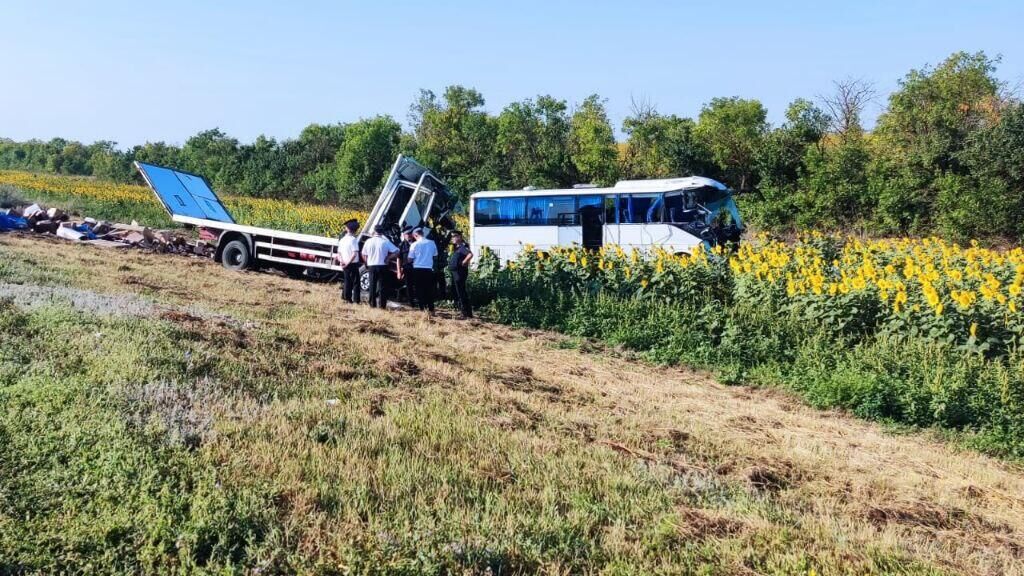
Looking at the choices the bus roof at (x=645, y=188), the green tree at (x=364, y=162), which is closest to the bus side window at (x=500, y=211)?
the bus roof at (x=645, y=188)

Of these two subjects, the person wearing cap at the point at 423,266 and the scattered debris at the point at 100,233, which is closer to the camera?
the person wearing cap at the point at 423,266

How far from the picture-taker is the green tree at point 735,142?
31.7 metres

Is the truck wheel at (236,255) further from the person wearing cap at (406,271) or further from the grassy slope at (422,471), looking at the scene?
the grassy slope at (422,471)

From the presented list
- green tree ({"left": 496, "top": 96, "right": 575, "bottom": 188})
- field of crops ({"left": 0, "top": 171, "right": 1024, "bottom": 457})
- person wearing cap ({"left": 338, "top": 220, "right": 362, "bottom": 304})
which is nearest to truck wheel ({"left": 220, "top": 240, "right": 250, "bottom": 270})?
person wearing cap ({"left": 338, "top": 220, "right": 362, "bottom": 304})

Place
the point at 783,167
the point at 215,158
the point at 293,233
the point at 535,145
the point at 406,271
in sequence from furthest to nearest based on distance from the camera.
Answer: the point at 215,158 < the point at 535,145 < the point at 783,167 < the point at 293,233 < the point at 406,271

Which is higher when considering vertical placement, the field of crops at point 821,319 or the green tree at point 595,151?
the green tree at point 595,151

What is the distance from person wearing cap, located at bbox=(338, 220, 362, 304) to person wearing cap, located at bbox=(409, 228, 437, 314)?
1171 millimetres

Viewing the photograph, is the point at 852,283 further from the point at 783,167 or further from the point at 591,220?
the point at 783,167

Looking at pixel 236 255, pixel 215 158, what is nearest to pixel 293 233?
pixel 236 255

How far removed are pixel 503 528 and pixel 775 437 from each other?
3138 millimetres

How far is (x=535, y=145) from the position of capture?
37375 mm

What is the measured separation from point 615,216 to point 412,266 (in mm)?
8692

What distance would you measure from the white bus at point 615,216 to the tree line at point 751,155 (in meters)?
11.2

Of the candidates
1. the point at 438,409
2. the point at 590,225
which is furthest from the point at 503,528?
the point at 590,225
